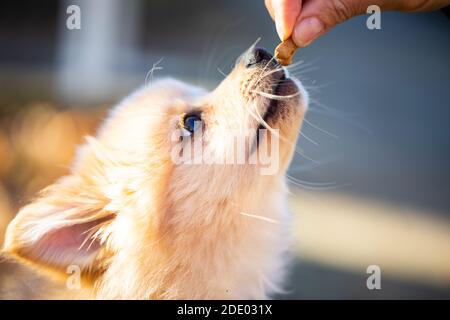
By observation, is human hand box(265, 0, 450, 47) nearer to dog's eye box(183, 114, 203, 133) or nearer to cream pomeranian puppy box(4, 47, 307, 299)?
cream pomeranian puppy box(4, 47, 307, 299)

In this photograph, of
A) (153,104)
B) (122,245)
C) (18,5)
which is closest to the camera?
(122,245)

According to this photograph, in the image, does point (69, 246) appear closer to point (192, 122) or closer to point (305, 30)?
point (192, 122)

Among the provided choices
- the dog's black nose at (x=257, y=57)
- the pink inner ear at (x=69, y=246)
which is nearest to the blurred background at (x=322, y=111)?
the dog's black nose at (x=257, y=57)

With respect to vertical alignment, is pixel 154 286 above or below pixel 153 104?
below

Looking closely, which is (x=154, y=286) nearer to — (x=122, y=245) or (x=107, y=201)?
(x=122, y=245)

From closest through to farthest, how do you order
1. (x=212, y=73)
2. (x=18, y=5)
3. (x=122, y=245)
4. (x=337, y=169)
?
(x=122, y=245)
(x=212, y=73)
(x=337, y=169)
(x=18, y=5)
